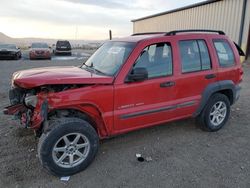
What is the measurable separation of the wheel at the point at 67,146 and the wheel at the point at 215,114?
227cm

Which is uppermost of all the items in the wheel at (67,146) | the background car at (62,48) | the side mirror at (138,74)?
the background car at (62,48)

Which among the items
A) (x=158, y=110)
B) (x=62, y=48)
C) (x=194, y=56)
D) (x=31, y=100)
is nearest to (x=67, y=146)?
(x=31, y=100)

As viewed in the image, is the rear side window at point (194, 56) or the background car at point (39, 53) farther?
the background car at point (39, 53)

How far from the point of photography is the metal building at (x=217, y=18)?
46.4ft

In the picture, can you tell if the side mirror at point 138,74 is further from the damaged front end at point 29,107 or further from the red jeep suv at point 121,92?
the damaged front end at point 29,107

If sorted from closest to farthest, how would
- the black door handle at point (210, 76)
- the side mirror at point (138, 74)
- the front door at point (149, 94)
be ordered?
the side mirror at point (138, 74)
the front door at point (149, 94)
the black door handle at point (210, 76)

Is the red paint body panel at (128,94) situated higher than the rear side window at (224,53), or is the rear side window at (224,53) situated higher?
the rear side window at (224,53)

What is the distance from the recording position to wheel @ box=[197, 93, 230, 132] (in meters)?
4.59

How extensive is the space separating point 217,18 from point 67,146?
15.5 m

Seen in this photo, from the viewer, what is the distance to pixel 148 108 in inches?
150

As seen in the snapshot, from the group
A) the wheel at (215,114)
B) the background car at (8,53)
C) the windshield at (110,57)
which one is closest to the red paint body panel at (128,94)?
the windshield at (110,57)

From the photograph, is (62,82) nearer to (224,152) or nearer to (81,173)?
(81,173)

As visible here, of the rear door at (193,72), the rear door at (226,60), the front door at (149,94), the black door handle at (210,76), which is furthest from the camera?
the rear door at (226,60)

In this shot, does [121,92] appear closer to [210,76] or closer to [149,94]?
[149,94]
